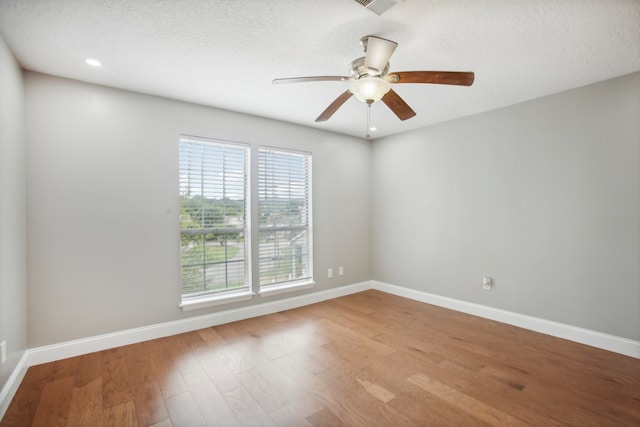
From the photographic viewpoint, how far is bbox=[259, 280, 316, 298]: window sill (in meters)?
3.77

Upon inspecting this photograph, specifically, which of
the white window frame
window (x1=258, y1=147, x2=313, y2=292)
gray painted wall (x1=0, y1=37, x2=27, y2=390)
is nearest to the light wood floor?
gray painted wall (x1=0, y1=37, x2=27, y2=390)

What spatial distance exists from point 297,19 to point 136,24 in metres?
1.04

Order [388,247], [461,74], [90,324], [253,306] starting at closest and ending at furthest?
1. [461,74]
2. [90,324]
3. [253,306]
4. [388,247]

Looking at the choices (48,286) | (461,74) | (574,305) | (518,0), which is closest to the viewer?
(518,0)

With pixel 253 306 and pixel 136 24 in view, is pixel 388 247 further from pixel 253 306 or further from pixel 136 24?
pixel 136 24

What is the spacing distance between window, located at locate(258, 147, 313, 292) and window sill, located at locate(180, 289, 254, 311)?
0.88 feet

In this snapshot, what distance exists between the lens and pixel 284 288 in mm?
3908

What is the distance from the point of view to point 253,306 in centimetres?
365

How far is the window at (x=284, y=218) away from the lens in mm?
3824

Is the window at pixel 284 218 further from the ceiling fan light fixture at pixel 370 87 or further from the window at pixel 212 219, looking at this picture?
the ceiling fan light fixture at pixel 370 87

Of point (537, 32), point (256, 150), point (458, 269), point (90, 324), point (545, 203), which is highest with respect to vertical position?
point (537, 32)

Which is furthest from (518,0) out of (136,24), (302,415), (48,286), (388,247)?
(48,286)

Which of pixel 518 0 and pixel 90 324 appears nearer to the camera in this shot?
pixel 518 0

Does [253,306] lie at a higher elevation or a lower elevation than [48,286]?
lower
